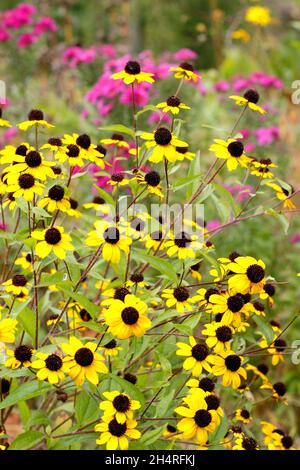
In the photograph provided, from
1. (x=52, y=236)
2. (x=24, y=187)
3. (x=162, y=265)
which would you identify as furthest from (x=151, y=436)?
(x=24, y=187)

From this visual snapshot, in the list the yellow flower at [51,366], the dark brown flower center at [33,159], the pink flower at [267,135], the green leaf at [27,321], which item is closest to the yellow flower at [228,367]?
the yellow flower at [51,366]

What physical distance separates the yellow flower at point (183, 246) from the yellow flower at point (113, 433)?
36cm

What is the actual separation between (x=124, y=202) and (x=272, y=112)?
219cm

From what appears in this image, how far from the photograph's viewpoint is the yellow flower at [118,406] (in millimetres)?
1198

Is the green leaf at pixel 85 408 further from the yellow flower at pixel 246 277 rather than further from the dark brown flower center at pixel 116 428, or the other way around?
the yellow flower at pixel 246 277

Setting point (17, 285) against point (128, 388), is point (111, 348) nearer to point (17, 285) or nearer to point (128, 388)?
point (128, 388)

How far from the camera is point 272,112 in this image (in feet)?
11.2

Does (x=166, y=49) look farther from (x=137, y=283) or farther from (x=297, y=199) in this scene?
(x=137, y=283)

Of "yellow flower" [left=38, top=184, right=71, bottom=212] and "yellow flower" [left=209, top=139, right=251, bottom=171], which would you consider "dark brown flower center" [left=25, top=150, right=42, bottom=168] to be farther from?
"yellow flower" [left=209, top=139, right=251, bottom=171]

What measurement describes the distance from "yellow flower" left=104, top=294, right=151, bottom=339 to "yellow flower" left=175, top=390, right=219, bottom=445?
17 centimetres

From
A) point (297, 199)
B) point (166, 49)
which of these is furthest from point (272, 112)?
point (166, 49)

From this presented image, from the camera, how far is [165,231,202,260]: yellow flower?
133 cm

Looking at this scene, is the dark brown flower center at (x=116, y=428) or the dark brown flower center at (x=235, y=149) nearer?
the dark brown flower center at (x=116, y=428)

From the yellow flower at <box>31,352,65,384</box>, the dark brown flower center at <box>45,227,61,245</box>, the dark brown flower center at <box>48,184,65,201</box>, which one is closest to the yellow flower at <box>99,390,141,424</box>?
the yellow flower at <box>31,352,65,384</box>
